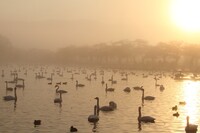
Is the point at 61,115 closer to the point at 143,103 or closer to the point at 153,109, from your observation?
the point at 153,109

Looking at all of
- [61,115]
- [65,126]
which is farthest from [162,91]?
[65,126]

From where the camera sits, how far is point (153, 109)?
6128 cm

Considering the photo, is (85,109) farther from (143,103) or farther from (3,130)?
(3,130)

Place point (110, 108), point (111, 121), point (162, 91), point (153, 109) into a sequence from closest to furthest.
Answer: point (111, 121)
point (110, 108)
point (153, 109)
point (162, 91)

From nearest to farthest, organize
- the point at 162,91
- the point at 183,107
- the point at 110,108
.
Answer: the point at 110,108, the point at 183,107, the point at 162,91

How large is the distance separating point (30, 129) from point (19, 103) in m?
21.4

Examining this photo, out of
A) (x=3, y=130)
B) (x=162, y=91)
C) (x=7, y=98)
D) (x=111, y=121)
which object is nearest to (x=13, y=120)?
(x=3, y=130)

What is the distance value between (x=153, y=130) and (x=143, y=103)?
24559mm

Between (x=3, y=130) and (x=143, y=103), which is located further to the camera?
(x=143, y=103)

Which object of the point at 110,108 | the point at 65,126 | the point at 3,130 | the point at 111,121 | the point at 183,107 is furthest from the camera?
the point at 183,107

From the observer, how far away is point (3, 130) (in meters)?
41.7

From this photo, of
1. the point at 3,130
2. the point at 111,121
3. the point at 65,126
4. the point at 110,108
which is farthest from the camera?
the point at 110,108

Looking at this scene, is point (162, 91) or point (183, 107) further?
point (162, 91)

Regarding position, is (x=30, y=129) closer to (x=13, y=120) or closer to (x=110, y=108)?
(x=13, y=120)
